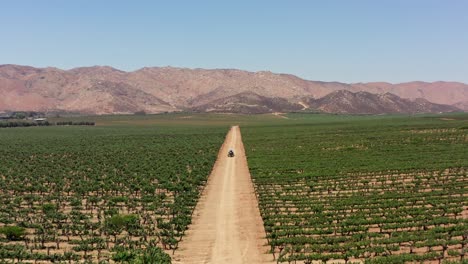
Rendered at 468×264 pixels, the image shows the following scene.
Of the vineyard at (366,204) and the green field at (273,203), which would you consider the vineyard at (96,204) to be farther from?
the vineyard at (366,204)

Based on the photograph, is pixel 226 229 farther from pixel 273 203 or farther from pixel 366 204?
pixel 366 204

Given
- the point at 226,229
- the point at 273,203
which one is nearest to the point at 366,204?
the point at 273,203

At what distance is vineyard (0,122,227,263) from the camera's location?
26.0 m

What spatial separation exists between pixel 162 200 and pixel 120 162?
83.2 feet

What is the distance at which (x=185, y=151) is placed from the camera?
2960 inches

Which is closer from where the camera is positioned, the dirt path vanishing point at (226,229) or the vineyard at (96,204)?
the dirt path vanishing point at (226,229)

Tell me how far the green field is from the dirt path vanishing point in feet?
3.14

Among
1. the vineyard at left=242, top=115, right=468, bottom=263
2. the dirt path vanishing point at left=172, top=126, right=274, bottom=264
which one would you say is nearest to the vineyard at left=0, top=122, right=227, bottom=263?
the dirt path vanishing point at left=172, top=126, right=274, bottom=264

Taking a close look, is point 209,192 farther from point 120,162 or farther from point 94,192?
point 120,162

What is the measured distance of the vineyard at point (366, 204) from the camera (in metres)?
25.0

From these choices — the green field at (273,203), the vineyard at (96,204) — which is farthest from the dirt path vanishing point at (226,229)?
the vineyard at (96,204)

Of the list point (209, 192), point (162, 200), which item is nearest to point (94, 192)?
point (162, 200)

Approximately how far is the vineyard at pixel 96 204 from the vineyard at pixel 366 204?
292 inches

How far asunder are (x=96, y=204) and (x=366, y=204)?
23.4 metres
